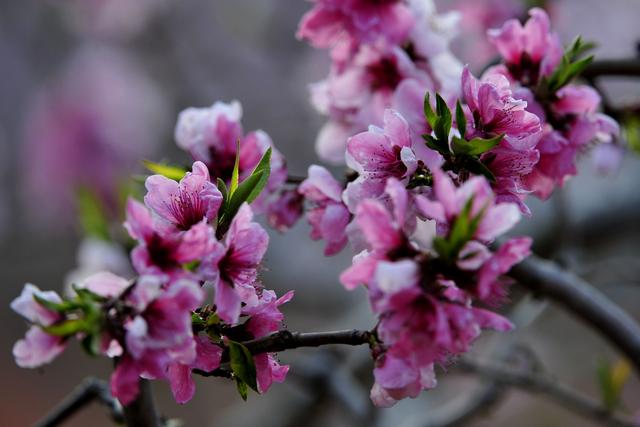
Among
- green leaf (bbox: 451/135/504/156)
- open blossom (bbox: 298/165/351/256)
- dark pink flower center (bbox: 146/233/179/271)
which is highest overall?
green leaf (bbox: 451/135/504/156)

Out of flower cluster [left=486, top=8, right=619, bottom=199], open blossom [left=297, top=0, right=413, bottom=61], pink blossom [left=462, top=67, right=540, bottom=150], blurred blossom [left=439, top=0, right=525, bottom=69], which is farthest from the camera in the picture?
blurred blossom [left=439, top=0, right=525, bottom=69]

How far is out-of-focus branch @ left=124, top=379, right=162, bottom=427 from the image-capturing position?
2.10ft

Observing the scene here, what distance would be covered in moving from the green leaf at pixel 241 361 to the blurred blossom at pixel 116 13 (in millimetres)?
2837

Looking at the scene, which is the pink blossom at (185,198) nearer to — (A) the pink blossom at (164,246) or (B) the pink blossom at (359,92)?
(A) the pink blossom at (164,246)

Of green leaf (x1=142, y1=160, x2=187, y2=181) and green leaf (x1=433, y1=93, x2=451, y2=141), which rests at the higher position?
green leaf (x1=433, y1=93, x2=451, y2=141)

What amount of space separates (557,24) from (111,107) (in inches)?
89.3

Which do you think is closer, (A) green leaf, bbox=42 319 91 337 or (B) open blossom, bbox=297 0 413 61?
(A) green leaf, bbox=42 319 91 337

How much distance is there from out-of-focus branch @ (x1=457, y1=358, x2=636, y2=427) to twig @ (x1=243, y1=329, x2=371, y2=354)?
2.13ft

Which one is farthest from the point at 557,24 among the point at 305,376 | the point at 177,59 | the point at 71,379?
the point at 71,379

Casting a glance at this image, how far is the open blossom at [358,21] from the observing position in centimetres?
84

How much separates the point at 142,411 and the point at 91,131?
9.46ft

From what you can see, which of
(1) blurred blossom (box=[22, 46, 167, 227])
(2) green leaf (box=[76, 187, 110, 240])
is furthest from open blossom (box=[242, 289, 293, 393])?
(1) blurred blossom (box=[22, 46, 167, 227])

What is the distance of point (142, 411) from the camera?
0.65 m

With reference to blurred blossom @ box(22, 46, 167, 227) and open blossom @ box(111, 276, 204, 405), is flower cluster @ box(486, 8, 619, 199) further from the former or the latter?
blurred blossom @ box(22, 46, 167, 227)
